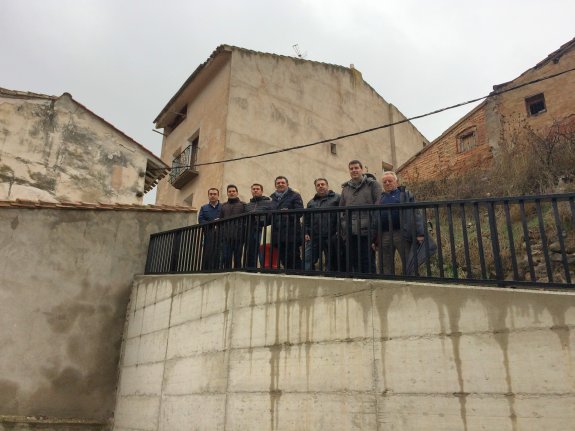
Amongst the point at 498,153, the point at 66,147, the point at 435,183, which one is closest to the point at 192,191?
the point at 66,147

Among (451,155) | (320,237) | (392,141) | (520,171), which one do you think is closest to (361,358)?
(320,237)

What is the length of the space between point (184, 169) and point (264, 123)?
3275mm

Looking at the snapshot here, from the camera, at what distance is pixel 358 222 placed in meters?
5.11

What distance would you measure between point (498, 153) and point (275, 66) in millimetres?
8280

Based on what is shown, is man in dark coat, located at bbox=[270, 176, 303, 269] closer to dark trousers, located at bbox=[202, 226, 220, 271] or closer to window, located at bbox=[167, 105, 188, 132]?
dark trousers, located at bbox=[202, 226, 220, 271]

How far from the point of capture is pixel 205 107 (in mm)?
17344

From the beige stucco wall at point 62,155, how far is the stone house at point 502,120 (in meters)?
9.81

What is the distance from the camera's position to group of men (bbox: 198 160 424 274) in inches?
193

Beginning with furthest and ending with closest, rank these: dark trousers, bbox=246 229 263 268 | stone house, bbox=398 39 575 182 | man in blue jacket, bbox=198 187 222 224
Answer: stone house, bbox=398 39 575 182, man in blue jacket, bbox=198 187 222 224, dark trousers, bbox=246 229 263 268

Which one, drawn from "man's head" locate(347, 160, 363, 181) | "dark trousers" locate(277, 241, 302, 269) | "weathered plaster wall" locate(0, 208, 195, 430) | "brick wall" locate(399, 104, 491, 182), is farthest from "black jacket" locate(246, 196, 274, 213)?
"brick wall" locate(399, 104, 491, 182)

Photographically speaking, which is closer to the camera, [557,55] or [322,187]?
[322,187]

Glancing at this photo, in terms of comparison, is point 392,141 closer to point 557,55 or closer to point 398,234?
point 557,55

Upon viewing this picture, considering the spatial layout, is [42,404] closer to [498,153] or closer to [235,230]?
[235,230]

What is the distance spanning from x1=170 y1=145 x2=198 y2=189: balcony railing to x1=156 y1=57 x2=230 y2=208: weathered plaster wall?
198 mm
